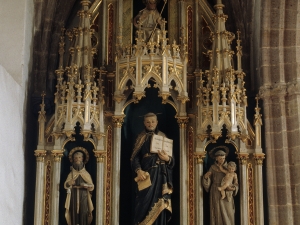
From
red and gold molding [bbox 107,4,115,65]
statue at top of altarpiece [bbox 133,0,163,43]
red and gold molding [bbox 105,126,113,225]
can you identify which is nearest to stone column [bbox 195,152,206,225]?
red and gold molding [bbox 105,126,113,225]

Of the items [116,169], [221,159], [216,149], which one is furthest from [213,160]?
[116,169]

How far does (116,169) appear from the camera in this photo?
49.8 feet

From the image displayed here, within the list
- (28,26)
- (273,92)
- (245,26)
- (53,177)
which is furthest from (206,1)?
(53,177)

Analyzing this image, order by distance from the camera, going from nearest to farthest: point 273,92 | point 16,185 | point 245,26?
point 16,185 < point 273,92 < point 245,26

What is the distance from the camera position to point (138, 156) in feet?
49.1

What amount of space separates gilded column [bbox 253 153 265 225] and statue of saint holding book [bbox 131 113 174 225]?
1.44 metres

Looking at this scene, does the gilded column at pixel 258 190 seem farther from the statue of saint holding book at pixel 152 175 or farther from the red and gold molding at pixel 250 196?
the statue of saint holding book at pixel 152 175

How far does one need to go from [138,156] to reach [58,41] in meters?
2.93

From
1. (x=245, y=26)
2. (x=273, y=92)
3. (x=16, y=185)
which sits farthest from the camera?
(x=245, y=26)

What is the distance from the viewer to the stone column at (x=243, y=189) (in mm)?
14859

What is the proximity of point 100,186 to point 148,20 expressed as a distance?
10.3 ft

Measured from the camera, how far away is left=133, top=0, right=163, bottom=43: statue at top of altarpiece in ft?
51.4

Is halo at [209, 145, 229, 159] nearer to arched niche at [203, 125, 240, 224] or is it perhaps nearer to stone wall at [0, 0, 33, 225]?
arched niche at [203, 125, 240, 224]

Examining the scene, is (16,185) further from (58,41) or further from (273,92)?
(273,92)
